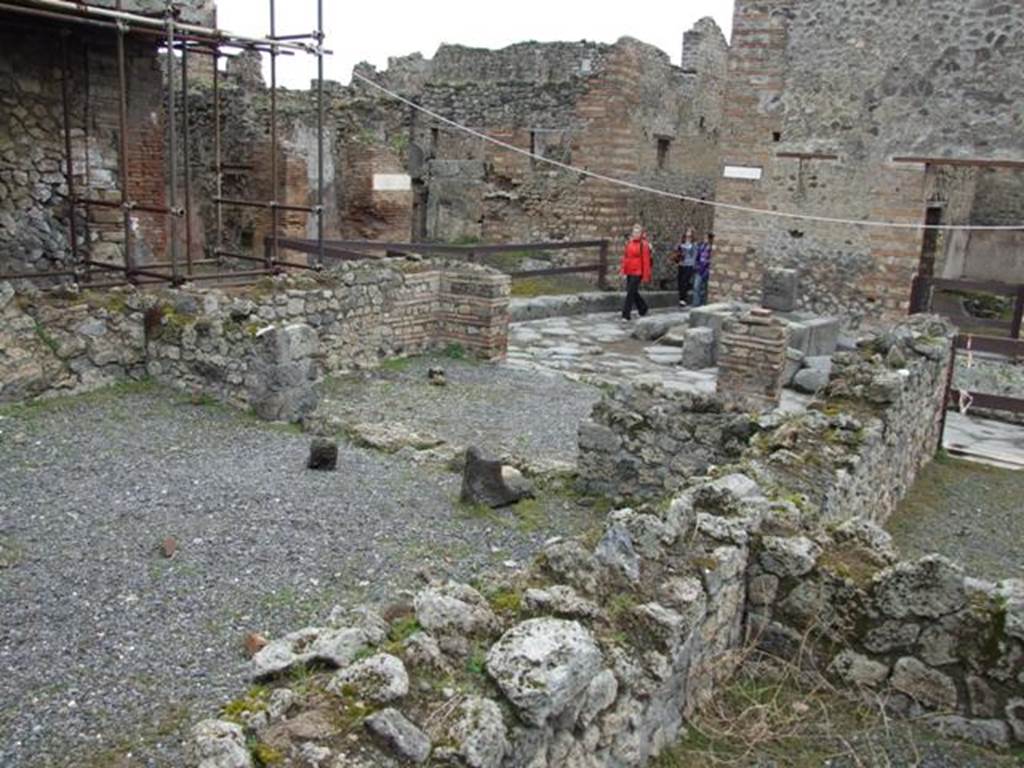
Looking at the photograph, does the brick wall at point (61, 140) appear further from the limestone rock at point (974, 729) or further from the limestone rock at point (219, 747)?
the limestone rock at point (974, 729)

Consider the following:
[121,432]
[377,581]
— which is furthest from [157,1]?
[377,581]

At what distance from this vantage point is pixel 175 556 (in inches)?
209

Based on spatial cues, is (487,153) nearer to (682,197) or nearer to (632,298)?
(682,197)

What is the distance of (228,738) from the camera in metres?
2.59

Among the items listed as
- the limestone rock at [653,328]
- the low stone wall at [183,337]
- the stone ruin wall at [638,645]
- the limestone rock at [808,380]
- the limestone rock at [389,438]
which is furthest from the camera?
the limestone rock at [653,328]

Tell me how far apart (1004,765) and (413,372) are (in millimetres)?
8102

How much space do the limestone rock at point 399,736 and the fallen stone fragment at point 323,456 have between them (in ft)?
14.4

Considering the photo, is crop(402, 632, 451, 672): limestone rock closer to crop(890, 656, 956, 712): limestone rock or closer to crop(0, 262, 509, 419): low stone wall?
crop(890, 656, 956, 712): limestone rock

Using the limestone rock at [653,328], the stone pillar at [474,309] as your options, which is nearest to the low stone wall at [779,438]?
the stone pillar at [474,309]

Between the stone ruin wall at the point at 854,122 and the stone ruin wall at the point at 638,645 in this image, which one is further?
the stone ruin wall at the point at 854,122

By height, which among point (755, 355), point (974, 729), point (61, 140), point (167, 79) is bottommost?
point (974, 729)

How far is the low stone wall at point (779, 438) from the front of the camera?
5.91 meters

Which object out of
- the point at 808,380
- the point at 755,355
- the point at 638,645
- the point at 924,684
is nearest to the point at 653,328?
the point at 808,380

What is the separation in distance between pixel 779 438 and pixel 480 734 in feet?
12.5
